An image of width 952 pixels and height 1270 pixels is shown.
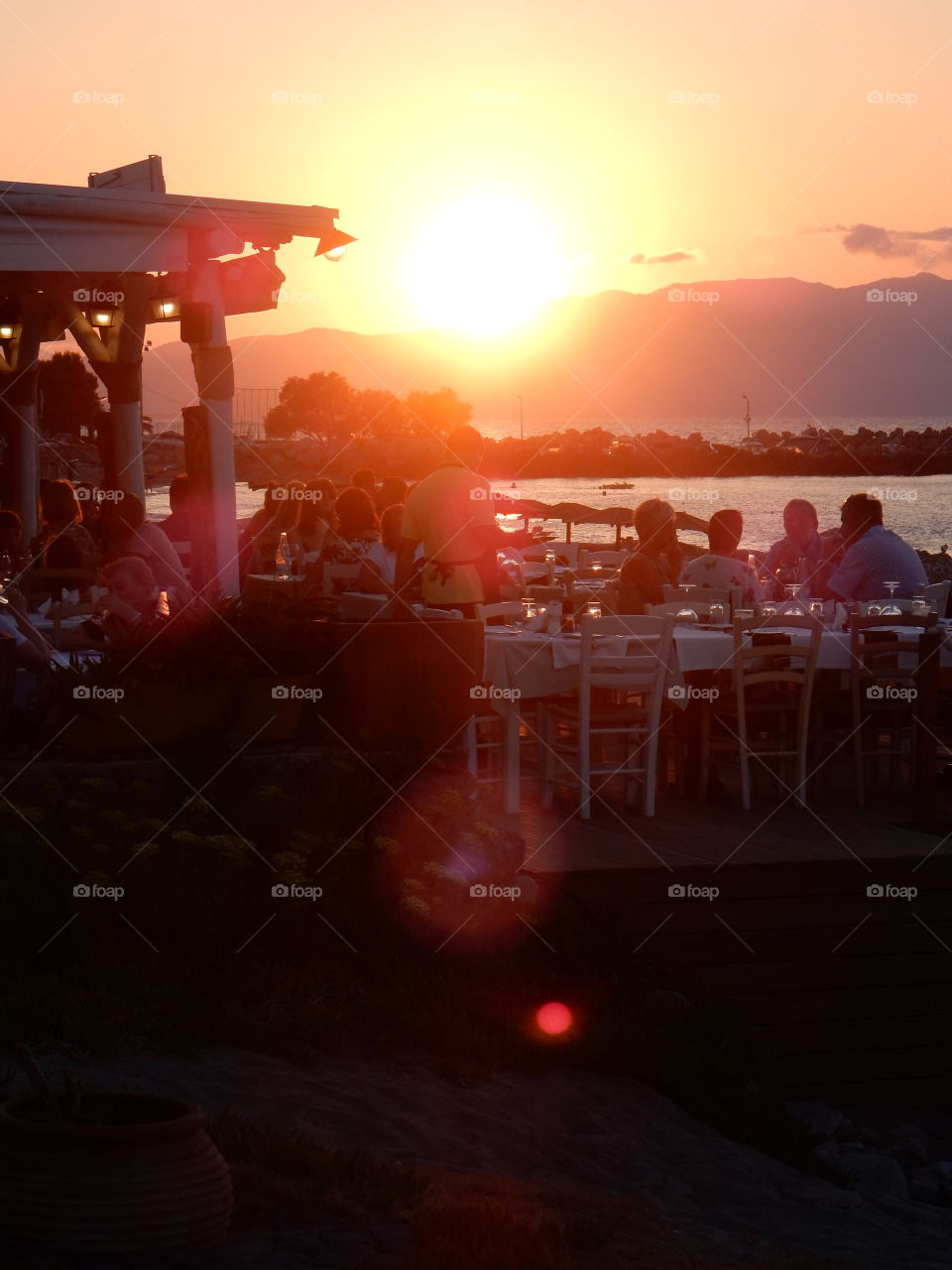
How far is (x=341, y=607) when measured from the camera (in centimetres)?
601

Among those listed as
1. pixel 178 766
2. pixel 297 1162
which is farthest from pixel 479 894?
pixel 297 1162

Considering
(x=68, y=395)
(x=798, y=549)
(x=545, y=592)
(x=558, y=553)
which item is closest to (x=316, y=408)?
(x=68, y=395)

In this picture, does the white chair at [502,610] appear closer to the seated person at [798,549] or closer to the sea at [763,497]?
the seated person at [798,549]

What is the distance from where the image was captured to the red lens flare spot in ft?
16.9

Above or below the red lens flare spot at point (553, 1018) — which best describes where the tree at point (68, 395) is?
above

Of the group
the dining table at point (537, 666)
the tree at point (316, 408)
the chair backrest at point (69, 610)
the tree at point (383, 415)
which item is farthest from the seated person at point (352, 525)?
the tree at point (316, 408)

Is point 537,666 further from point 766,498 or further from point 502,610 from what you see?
point 766,498

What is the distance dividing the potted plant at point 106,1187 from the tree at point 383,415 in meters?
96.6

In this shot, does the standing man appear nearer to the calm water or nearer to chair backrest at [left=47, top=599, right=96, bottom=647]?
chair backrest at [left=47, top=599, right=96, bottom=647]

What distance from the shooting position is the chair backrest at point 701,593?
863cm

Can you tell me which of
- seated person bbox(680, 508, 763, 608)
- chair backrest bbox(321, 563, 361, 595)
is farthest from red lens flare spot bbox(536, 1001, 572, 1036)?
chair backrest bbox(321, 563, 361, 595)

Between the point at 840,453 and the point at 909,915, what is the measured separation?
4434 inches

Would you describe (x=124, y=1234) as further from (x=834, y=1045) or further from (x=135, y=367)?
(x=135, y=367)

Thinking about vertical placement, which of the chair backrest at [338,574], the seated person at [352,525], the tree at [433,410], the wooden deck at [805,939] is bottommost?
the wooden deck at [805,939]
